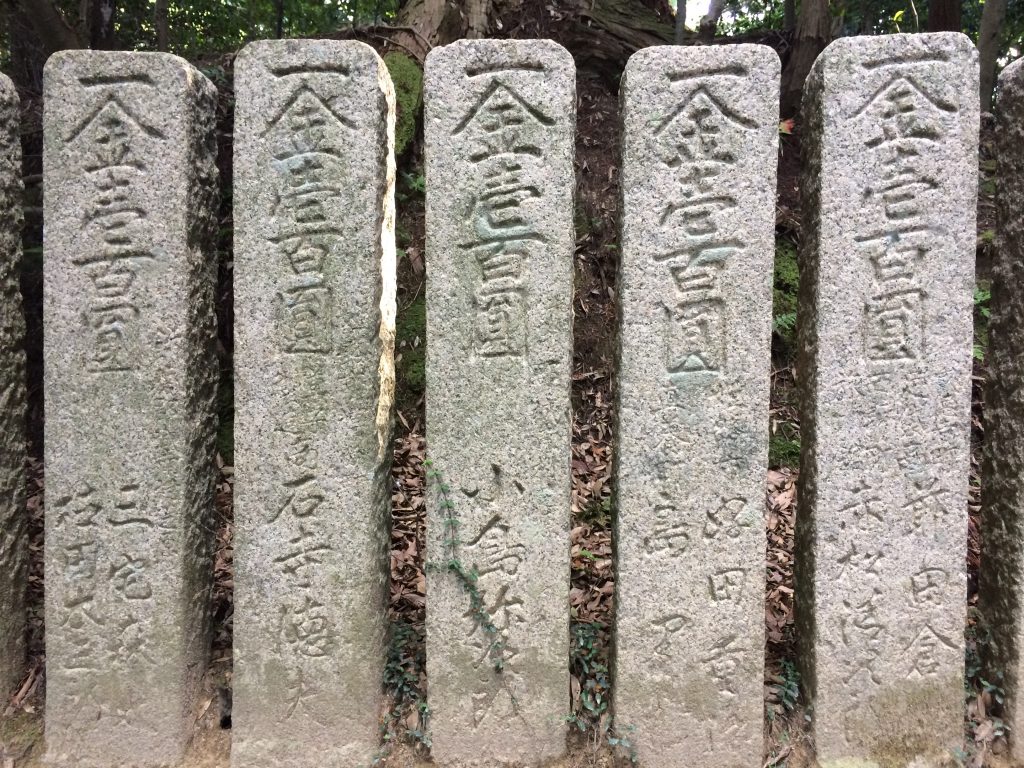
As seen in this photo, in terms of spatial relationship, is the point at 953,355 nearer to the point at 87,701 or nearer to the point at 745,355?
the point at 745,355

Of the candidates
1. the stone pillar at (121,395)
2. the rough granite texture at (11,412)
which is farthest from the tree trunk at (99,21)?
the stone pillar at (121,395)

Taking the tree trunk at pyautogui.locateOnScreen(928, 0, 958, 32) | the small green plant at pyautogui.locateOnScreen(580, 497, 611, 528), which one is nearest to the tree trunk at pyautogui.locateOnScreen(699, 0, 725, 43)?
the tree trunk at pyautogui.locateOnScreen(928, 0, 958, 32)

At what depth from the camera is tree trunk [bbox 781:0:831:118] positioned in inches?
220

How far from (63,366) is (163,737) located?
156 centimetres

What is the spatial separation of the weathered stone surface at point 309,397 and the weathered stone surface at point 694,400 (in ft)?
3.26

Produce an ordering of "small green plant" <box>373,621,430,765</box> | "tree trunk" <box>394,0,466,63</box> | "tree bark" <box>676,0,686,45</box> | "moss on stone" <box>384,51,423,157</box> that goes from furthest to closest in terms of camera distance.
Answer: "tree bark" <box>676,0,686,45</box>, "tree trunk" <box>394,0,466,63</box>, "moss on stone" <box>384,51,423,157</box>, "small green plant" <box>373,621,430,765</box>

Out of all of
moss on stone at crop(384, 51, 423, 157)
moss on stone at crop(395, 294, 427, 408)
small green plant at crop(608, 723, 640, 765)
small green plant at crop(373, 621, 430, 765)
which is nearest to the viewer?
small green plant at crop(608, 723, 640, 765)

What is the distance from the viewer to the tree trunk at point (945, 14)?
5895 mm

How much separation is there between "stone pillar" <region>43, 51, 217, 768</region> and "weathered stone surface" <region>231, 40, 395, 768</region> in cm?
25

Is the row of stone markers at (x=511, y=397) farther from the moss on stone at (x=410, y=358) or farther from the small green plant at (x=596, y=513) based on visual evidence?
the moss on stone at (x=410, y=358)

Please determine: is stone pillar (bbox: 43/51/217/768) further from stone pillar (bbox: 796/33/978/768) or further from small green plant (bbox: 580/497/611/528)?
stone pillar (bbox: 796/33/978/768)

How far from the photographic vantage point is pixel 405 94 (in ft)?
16.0

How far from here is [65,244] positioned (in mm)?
2746

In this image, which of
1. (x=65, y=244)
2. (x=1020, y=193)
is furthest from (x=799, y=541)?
(x=65, y=244)
